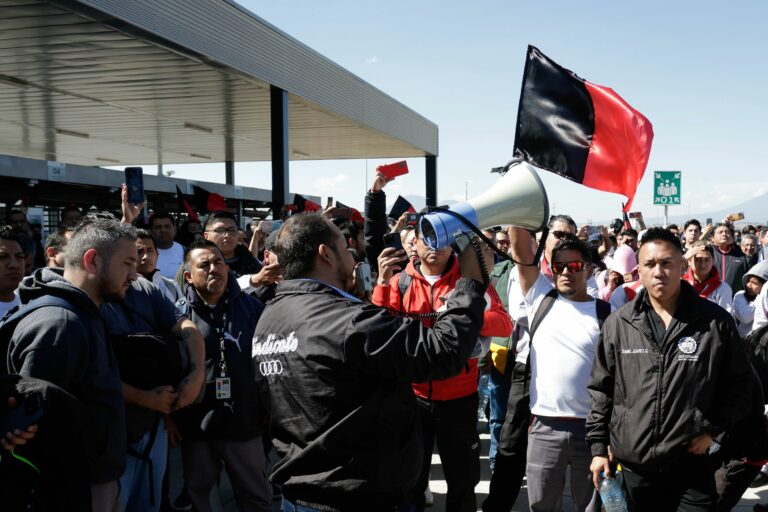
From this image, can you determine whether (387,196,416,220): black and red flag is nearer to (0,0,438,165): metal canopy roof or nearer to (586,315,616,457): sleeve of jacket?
(586,315,616,457): sleeve of jacket

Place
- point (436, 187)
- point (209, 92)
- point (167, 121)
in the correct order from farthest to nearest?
1. point (436, 187)
2. point (167, 121)
3. point (209, 92)

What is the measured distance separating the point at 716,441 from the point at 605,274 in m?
4.07

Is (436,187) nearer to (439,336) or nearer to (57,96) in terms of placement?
(57,96)

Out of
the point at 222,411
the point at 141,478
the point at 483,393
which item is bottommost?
the point at 483,393

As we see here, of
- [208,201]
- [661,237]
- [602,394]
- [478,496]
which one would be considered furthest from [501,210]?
[208,201]

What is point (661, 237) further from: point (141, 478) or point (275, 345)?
point (141, 478)

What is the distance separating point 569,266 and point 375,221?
1507mm

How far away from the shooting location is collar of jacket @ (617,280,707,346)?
3193 millimetres

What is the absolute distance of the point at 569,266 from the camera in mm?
3875

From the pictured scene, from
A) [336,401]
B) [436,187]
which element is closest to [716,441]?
[336,401]

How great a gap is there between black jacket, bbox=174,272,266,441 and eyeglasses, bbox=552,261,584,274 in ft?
6.06

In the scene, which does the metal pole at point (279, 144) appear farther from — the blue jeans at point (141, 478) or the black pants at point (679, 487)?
the black pants at point (679, 487)

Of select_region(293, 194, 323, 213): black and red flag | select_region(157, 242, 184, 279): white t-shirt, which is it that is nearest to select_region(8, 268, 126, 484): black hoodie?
select_region(157, 242, 184, 279): white t-shirt

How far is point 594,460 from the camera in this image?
3.38 meters
